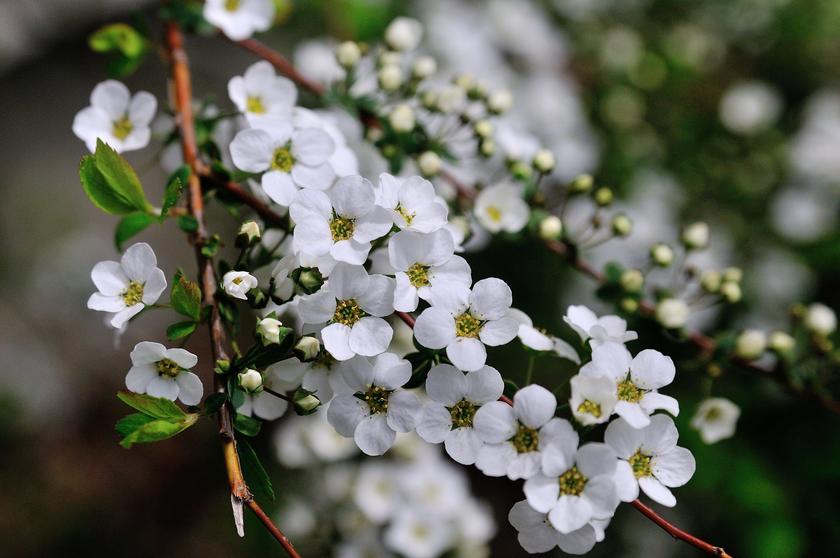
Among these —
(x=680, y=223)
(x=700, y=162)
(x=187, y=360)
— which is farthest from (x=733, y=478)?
(x=187, y=360)

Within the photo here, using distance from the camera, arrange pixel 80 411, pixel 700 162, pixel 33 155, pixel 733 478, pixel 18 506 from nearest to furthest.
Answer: pixel 733 478
pixel 700 162
pixel 18 506
pixel 80 411
pixel 33 155

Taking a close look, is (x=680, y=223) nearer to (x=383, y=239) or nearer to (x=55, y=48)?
(x=383, y=239)

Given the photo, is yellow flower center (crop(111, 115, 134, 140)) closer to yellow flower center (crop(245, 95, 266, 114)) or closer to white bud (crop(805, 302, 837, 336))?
yellow flower center (crop(245, 95, 266, 114))

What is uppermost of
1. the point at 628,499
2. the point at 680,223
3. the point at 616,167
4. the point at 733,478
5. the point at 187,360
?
the point at 187,360

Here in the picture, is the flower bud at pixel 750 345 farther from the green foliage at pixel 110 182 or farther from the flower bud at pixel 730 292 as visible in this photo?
the green foliage at pixel 110 182

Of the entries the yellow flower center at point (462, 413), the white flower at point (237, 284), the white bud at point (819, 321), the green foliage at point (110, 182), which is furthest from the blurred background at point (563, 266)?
the yellow flower center at point (462, 413)

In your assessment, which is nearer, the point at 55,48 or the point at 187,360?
the point at 187,360

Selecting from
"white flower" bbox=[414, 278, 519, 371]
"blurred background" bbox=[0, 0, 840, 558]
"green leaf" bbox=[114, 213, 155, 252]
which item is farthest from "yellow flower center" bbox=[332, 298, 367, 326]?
"blurred background" bbox=[0, 0, 840, 558]
